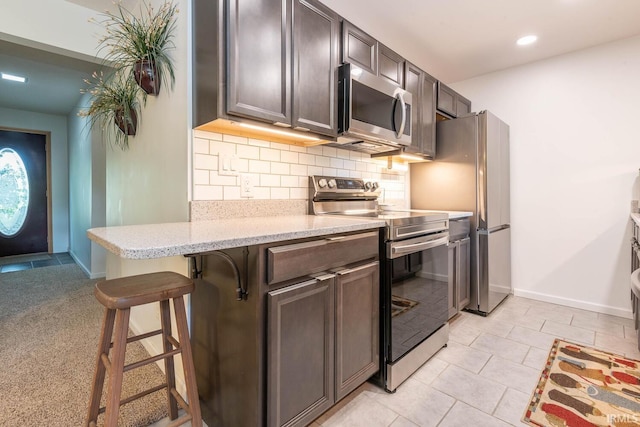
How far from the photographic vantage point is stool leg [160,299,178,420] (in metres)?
1.37

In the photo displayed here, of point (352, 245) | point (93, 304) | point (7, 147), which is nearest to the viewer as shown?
point (352, 245)

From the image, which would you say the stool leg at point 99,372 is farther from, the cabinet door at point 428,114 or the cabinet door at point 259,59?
the cabinet door at point 428,114

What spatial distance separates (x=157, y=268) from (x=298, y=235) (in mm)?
1223

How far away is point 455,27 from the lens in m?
2.46

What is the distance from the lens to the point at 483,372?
1.88 meters

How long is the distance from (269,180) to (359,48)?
1.08 meters

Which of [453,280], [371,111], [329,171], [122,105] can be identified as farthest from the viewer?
[453,280]

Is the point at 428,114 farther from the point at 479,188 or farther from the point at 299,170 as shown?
the point at 299,170

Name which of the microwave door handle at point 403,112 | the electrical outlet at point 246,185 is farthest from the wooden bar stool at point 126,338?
the microwave door handle at point 403,112

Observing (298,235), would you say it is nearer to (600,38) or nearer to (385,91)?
(385,91)

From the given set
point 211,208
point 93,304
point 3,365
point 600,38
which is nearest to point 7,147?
point 93,304

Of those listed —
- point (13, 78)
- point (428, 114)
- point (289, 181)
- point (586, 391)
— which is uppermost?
point (13, 78)

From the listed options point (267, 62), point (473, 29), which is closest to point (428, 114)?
point (473, 29)

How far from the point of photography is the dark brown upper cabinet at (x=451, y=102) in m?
3.04
